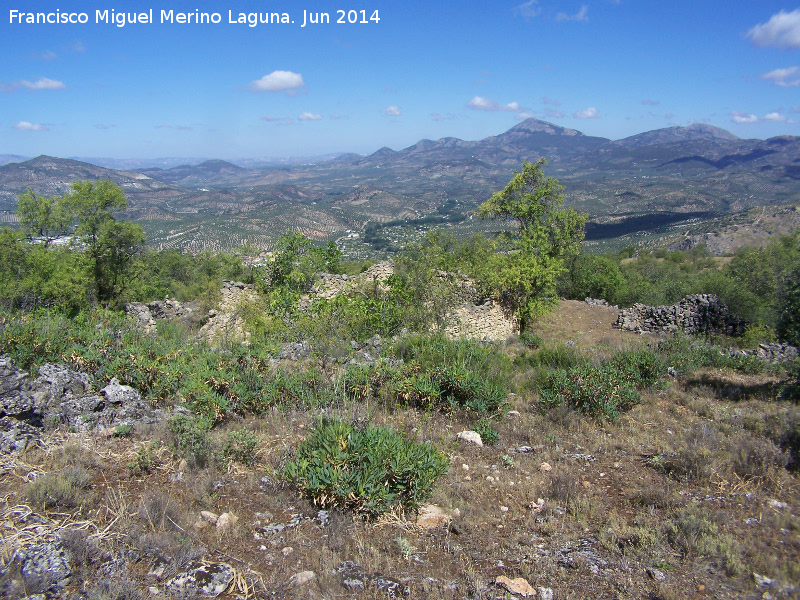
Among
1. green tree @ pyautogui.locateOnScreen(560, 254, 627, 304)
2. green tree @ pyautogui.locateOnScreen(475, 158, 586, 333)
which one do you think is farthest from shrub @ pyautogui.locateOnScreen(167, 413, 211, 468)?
green tree @ pyautogui.locateOnScreen(560, 254, 627, 304)

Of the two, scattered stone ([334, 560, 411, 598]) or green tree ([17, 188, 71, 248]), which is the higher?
green tree ([17, 188, 71, 248])

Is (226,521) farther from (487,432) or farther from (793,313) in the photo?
(793,313)

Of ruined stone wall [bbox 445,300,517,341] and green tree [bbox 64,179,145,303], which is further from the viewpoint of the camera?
green tree [bbox 64,179,145,303]

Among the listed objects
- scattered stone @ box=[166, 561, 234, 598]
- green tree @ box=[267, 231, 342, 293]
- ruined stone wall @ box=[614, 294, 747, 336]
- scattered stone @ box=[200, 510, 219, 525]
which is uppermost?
green tree @ box=[267, 231, 342, 293]

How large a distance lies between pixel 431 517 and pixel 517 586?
1.27 meters

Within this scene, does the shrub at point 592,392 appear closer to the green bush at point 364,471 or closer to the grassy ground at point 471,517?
the grassy ground at point 471,517

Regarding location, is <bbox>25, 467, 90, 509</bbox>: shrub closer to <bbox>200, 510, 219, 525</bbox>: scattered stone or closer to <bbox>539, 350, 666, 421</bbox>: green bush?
<bbox>200, 510, 219, 525</bbox>: scattered stone

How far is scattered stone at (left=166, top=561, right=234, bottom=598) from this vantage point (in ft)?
10.8

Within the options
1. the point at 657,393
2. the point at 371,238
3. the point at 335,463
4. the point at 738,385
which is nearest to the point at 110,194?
the point at 335,463

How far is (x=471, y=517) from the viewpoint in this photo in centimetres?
459

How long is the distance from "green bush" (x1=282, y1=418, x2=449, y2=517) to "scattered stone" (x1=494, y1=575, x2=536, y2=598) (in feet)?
4.14

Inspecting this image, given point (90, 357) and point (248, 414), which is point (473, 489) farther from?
point (90, 357)

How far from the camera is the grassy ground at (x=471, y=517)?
3.47 m

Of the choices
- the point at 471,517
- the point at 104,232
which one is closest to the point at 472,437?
the point at 471,517
